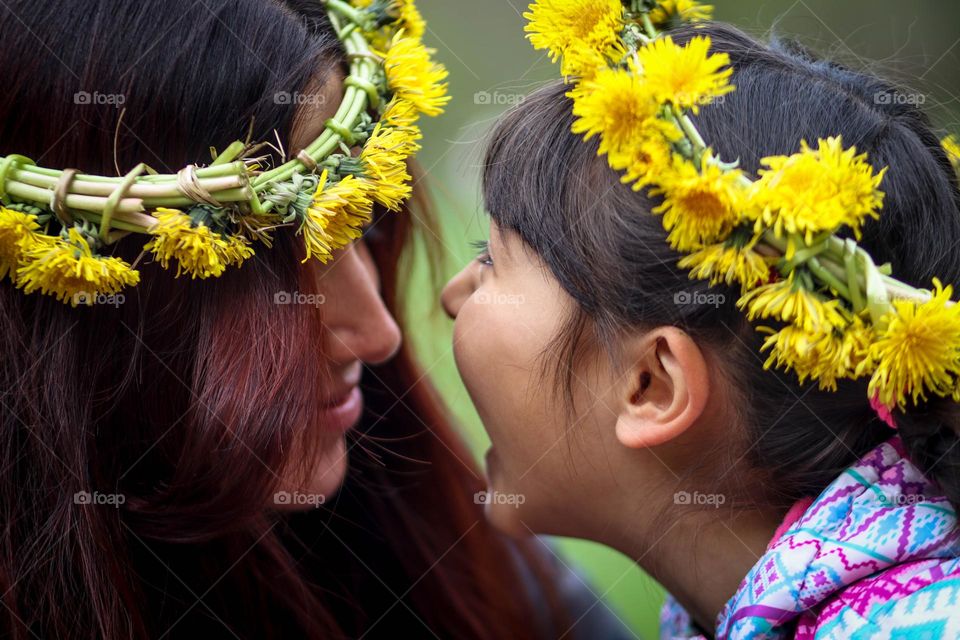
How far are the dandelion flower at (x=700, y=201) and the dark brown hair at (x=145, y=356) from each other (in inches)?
20.7

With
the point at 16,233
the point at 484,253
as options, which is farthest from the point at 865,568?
the point at 16,233

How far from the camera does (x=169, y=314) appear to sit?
115cm

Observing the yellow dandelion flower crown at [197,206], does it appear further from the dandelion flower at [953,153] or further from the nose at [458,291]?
the dandelion flower at [953,153]

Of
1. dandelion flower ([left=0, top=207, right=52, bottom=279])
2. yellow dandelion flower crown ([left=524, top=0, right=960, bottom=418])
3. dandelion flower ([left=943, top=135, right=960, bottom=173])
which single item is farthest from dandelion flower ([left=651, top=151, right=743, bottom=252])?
dandelion flower ([left=0, top=207, right=52, bottom=279])

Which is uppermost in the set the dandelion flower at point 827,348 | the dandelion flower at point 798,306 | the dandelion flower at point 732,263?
the dandelion flower at point 732,263

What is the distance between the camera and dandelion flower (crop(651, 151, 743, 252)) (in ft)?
2.97

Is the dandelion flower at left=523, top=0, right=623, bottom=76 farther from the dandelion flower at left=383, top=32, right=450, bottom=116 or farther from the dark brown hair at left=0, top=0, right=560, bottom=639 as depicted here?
the dark brown hair at left=0, top=0, right=560, bottom=639

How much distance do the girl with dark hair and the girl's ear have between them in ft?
1.31

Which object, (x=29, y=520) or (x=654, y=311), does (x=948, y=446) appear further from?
(x=29, y=520)

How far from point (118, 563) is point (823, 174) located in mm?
1052

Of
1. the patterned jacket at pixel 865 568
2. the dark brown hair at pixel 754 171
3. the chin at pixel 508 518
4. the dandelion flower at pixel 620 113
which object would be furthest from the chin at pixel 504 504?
the dandelion flower at pixel 620 113

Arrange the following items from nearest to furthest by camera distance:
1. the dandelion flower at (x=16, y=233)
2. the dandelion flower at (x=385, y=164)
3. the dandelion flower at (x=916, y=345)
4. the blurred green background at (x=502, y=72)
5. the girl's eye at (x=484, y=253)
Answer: the dandelion flower at (x=916, y=345)
the dandelion flower at (x=16, y=233)
the dandelion flower at (x=385, y=164)
the girl's eye at (x=484, y=253)
the blurred green background at (x=502, y=72)

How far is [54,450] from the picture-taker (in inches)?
44.5

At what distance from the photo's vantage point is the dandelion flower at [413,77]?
1.16 m
